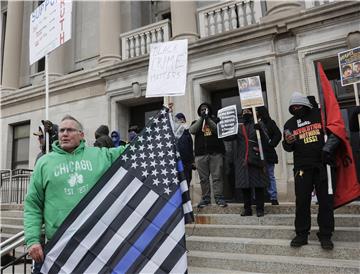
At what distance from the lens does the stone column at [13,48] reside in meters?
16.2

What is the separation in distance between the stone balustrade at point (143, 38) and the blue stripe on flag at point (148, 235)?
9.40 metres

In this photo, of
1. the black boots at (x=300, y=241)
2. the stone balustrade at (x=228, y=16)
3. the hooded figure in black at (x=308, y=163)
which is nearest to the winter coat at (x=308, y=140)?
the hooded figure in black at (x=308, y=163)

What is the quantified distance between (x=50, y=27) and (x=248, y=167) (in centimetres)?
422

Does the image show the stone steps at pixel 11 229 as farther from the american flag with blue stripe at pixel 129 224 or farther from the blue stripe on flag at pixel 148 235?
the blue stripe on flag at pixel 148 235

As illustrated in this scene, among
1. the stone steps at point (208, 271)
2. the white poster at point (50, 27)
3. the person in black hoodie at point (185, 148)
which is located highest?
the white poster at point (50, 27)

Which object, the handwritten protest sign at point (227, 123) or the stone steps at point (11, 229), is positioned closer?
the handwritten protest sign at point (227, 123)

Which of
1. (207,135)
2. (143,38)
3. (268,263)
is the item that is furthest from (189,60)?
(268,263)

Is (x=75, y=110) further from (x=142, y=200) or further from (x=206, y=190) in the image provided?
(x=142, y=200)

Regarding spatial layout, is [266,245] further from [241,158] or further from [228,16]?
[228,16]

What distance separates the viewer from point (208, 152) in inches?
285

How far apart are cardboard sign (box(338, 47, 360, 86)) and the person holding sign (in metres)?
1.75

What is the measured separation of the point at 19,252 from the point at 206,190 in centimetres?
401

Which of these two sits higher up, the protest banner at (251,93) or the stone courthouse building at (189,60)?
the stone courthouse building at (189,60)

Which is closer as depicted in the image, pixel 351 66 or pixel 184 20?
pixel 351 66
